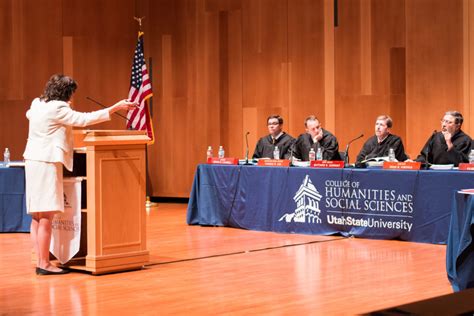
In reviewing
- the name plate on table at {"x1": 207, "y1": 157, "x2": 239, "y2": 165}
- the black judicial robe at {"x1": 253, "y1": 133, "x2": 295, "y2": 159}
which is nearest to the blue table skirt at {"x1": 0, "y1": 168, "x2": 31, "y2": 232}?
the name plate on table at {"x1": 207, "y1": 157, "x2": 239, "y2": 165}

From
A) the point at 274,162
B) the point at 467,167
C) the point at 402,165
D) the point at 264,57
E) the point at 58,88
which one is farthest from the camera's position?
the point at 264,57

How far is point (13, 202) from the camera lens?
889cm

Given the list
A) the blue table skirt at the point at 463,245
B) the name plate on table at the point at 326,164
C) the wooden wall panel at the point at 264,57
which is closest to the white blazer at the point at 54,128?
the blue table skirt at the point at 463,245

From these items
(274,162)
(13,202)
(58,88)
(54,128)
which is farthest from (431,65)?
(54,128)

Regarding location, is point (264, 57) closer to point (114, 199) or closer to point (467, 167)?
point (467, 167)

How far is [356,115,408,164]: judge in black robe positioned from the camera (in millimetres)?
8773

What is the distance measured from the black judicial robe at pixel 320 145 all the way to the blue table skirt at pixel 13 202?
322 centimetres

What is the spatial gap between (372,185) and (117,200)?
3020mm

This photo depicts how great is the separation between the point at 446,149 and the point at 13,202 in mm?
4881

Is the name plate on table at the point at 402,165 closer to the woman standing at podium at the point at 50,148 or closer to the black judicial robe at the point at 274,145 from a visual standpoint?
the black judicial robe at the point at 274,145

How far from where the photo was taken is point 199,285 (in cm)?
541

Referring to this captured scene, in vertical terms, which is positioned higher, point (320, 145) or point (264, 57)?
point (264, 57)

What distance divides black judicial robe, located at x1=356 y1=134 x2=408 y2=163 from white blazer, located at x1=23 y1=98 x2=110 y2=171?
403 cm

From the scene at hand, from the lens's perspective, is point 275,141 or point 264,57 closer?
point 275,141
